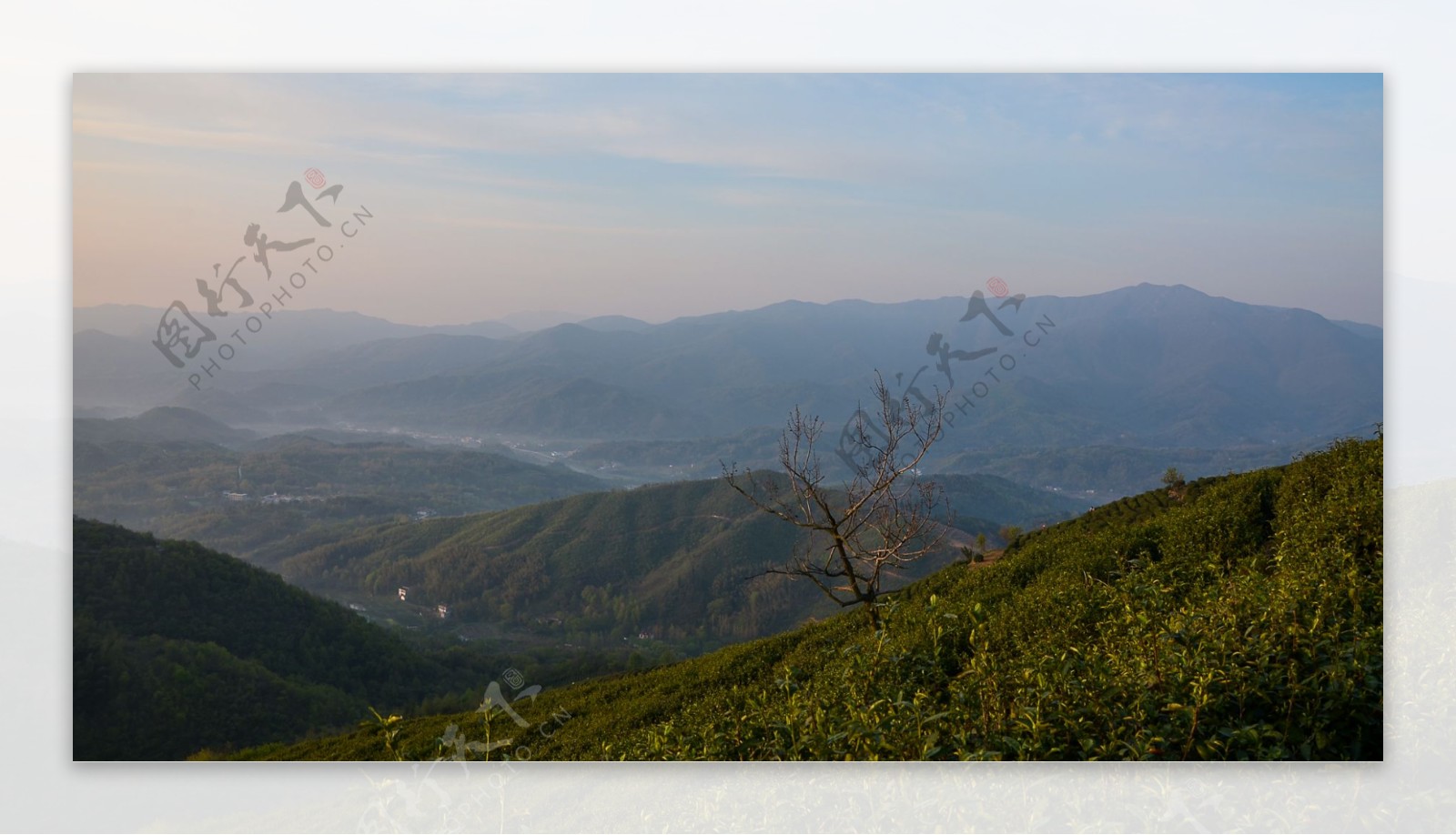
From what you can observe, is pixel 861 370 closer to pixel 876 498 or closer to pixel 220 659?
pixel 876 498

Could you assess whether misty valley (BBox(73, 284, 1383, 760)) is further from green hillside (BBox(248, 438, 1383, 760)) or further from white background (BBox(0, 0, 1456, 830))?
white background (BBox(0, 0, 1456, 830))

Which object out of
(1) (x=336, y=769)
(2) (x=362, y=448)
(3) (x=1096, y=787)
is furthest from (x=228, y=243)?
(2) (x=362, y=448)

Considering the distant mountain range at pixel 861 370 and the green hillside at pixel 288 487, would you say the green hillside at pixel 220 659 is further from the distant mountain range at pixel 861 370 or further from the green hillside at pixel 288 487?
the distant mountain range at pixel 861 370

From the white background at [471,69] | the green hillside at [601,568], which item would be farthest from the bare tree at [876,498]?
the green hillside at [601,568]

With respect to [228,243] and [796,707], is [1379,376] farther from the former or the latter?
[228,243]

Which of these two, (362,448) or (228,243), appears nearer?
(228,243)

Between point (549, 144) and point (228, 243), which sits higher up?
point (549, 144)
